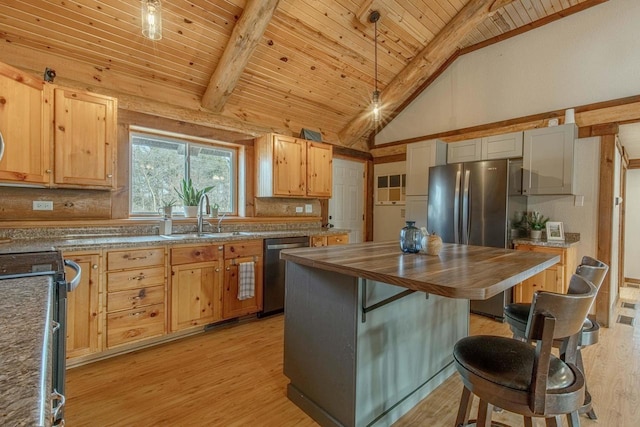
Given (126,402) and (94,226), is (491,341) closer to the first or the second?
(126,402)

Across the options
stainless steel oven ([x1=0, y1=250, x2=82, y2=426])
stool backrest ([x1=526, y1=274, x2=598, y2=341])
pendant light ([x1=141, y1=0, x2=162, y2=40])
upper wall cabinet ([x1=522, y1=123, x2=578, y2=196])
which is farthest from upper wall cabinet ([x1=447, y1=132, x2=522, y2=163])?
stainless steel oven ([x1=0, y1=250, x2=82, y2=426])

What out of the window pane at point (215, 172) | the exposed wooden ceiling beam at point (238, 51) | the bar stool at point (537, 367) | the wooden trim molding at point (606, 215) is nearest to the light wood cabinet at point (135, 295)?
the window pane at point (215, 172)

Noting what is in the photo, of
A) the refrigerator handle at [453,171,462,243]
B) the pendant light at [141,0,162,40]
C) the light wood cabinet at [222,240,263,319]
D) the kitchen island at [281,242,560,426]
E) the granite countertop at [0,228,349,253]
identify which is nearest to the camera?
the kitchen island at [281,242,560,426]

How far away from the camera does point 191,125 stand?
11.7 feet

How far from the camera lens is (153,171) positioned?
340 cm

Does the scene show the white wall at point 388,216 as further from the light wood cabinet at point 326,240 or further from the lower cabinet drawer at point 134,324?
the lower cabinet drawer at point 134,324

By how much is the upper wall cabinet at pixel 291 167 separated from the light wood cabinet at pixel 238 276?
92 centimetres

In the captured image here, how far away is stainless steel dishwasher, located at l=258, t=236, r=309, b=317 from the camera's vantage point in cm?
335

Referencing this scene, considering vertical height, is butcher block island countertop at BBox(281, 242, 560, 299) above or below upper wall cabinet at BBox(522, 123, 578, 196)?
below

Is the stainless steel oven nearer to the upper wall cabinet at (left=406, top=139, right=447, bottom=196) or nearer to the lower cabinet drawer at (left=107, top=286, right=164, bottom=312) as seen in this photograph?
the lower cabinet drawer at (left=107, top=286, right=164, bottom=312)

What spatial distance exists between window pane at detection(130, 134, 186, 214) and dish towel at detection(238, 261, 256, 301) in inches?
46.6

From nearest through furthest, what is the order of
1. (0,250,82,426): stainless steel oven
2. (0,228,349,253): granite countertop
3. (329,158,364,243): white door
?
1. (0,250,82,426): stainless steel oven
2. (0,228,349,253): granite countertop
3. (329,158,364,243): white door

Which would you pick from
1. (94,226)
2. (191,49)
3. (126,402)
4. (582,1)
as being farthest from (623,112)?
(94,226)

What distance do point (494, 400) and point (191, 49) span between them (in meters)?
3.67
